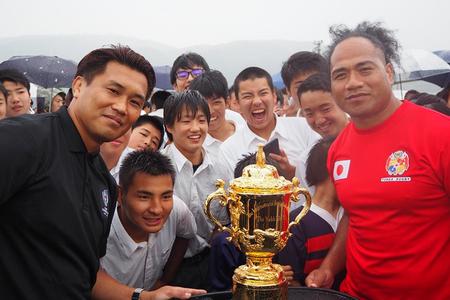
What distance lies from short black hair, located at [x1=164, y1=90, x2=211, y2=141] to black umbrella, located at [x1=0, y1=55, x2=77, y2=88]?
19.5 ft

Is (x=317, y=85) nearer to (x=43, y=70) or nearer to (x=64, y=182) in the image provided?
(x=64, y=182)

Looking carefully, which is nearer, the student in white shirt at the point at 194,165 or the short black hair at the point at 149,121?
the student in white shirt at the point at 194,165

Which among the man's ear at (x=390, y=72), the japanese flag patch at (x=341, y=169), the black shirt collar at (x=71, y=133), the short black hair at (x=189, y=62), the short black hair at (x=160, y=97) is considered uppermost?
the short black hair at (x=189, y=62)

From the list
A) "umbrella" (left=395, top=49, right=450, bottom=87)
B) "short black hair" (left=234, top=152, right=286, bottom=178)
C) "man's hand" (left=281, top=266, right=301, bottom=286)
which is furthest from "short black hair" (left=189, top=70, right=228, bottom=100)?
"umbrella" (left=395, top=49, right=450, bottom=87)

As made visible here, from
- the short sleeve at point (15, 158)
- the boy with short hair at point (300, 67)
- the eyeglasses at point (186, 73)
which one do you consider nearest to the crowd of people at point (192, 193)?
the short sleeve at point (15, 158)

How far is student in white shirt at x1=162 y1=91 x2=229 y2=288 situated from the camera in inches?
107

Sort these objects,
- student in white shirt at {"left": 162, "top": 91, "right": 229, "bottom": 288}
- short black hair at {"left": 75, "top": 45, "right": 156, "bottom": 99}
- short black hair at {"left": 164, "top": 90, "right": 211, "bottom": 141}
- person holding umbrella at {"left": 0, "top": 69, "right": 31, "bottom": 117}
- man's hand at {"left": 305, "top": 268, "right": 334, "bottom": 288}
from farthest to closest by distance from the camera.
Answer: person holding umbrella at {"left": 0, "top": 69, "right": 31, "bottom": 117}
short black hair at {"left": 164, "top": 90, "right": 211, "bottom": 141}
student in white shirt at {"left": 162, "top": 91, "right": 229, "bottom": 288}
man's hand at {"left": 305, "top": 268, "right": 334, "bottom": 288}
short black hair at {"left": 75, "top": 45, "right": 156, "bottom": 99}

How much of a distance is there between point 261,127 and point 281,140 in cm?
18

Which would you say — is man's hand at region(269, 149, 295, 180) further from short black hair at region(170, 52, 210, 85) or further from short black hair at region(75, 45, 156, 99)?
short black hair at region(170, 52, 210, 85)

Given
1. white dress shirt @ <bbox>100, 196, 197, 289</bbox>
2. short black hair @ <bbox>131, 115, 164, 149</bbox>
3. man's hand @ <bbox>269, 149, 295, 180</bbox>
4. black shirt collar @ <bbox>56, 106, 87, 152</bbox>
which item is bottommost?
white dress shirt @ <bbox>100, 196, 197, 289</bbox>

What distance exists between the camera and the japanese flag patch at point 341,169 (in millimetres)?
2002

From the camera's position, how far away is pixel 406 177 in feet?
5.67

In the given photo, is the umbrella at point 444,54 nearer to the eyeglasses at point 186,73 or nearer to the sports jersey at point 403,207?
the eyeglasses at point 186,73

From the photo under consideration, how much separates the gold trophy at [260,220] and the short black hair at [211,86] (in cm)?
205
